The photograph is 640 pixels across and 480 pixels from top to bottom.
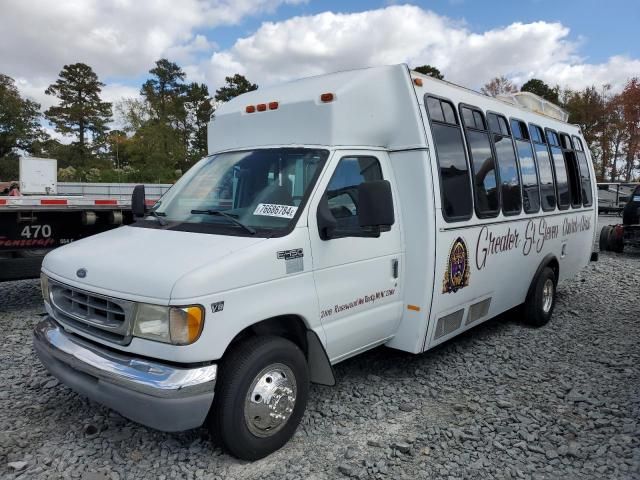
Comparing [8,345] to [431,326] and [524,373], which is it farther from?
[524,373]

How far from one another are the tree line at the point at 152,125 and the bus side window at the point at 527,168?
30563mm

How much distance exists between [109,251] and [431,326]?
2.76 m

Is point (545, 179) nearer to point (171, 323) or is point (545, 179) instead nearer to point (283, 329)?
point (283, 329)

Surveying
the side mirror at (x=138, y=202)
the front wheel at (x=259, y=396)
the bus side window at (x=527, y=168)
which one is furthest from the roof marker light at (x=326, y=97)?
the bus side window at (x=527, y=168)

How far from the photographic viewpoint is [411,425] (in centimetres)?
395

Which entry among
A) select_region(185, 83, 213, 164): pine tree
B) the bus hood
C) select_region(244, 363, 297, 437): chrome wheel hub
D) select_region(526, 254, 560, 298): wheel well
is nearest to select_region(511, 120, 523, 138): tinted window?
select_region(526, 254, 560, 298): wheel well

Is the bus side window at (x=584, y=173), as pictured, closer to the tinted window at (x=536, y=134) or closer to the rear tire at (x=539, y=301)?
the tinted window at (x=536, y=134)

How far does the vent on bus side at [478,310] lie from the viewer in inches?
205

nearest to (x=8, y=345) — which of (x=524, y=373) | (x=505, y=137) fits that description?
(x=524, y=373)

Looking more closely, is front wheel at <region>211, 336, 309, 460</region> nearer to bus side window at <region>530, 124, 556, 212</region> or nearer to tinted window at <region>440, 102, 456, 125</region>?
tinted window at <region>440, 102, 456, 125</region>

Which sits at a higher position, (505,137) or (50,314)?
(505,137)

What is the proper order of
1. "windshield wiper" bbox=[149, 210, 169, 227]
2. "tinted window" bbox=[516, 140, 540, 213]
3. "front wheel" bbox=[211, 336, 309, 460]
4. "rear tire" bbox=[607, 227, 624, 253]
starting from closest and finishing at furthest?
1. "front wheel" bbox=[211, 336, 309, 460]
2. "windshield wiper" bbox=[149, 210, 169, 227]
3. "tinted window" bbox=[516, 140, 540, 213]
4. "rear tire" bbox=[607, 227, 624, 253]

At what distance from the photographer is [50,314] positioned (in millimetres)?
3814

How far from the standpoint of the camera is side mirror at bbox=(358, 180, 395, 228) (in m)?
3.44
